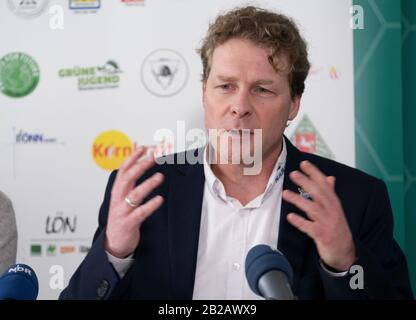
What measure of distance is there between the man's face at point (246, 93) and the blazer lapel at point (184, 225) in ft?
0.41

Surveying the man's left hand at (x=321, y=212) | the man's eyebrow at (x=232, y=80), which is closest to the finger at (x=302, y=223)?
the man's left hand at (x=321, y=212)

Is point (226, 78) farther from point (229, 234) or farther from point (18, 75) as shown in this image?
point (18, 75)

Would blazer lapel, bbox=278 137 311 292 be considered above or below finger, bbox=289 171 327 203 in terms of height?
below

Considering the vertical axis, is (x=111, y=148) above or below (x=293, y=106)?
below

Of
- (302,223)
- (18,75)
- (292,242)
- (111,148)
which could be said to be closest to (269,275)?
(302,223)

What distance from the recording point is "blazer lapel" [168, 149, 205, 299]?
938 mm

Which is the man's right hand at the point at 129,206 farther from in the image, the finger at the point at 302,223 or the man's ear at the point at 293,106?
the man's ear at the point at 293,106

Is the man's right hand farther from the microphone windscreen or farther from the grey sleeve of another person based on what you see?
the grey sleeve of another person

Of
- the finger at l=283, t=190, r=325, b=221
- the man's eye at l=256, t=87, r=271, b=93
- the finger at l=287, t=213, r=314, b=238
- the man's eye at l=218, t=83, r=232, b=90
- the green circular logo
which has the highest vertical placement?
the green circular logo

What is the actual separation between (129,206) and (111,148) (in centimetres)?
103

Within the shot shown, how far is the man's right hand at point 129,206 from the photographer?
0.78 metres

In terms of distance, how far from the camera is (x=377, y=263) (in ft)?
2.73

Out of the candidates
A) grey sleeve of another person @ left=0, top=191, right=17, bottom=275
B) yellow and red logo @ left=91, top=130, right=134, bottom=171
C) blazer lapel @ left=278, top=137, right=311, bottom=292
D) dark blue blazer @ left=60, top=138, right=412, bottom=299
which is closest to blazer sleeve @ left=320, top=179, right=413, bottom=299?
dark blue blazer @ left=60, top=138, right=412, bottom=299
